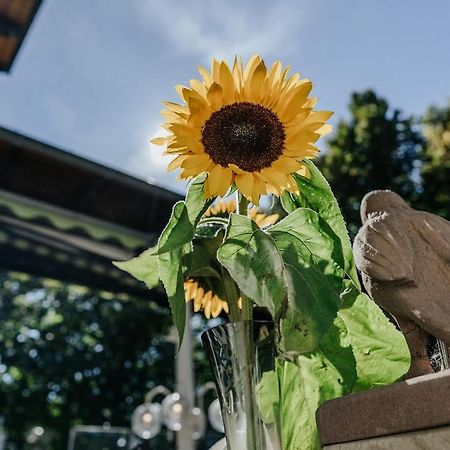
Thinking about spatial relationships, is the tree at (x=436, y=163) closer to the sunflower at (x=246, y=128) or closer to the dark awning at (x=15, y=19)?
the dark awning at (x=15, y=19)

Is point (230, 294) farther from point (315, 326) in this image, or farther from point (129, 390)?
point (129, 390)

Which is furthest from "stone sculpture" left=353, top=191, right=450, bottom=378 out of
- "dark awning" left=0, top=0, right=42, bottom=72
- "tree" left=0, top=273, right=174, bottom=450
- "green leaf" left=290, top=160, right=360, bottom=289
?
"tree" left=0, top=273, right=174, bottom=450

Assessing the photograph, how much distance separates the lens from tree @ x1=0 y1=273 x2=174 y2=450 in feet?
35.7

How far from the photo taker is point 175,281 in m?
0.61

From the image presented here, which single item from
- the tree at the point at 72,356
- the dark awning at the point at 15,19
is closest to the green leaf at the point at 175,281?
the dark awning at the point at 15,19

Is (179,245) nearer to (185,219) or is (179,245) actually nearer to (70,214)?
(185,219)

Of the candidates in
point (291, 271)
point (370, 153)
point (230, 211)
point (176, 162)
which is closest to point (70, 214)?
point (230, 211)

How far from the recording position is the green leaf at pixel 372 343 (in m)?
0.60

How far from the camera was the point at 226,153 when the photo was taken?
0.61m

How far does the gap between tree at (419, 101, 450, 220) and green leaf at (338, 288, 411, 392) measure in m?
8.24

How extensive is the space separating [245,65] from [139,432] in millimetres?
4627

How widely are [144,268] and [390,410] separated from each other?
0.35 metres

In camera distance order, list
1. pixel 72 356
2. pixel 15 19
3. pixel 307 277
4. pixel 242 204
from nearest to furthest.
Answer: pixel 307 277 < pixel 242 204 < pixel 15 19 < pixel 72 356

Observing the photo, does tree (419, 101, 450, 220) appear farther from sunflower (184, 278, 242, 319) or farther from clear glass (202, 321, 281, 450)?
clear glass (202, 321, 281, 450)
